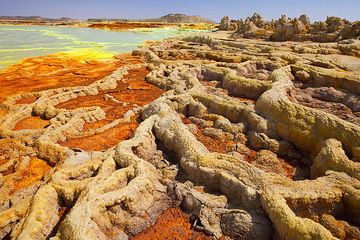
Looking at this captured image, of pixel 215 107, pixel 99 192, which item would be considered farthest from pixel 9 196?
pixel 215 107

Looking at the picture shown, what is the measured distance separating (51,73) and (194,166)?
1998 cm

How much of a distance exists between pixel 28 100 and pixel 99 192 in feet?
41.9

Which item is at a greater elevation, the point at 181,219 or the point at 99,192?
the point at 99,192

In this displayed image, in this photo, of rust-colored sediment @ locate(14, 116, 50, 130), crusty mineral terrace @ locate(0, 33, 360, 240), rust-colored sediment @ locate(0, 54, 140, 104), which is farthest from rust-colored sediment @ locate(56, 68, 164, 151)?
rust-colored sediment @ locate(0, 54, 140, 104)

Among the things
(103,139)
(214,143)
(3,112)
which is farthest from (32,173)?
(3,112)

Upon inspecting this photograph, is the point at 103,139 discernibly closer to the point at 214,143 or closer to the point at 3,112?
the point at 214,143

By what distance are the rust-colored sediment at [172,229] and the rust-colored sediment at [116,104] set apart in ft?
15.4

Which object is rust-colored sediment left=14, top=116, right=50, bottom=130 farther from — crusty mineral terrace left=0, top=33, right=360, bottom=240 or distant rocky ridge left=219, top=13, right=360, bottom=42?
distant rocky ridge left=219, top=13, right=360, bottom=42

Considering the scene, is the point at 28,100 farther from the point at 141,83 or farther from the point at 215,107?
the point at 215,107

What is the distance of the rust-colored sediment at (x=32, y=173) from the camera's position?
920 cm

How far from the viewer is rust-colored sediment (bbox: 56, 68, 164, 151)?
37.8ft

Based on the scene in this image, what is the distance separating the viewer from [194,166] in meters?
7.98

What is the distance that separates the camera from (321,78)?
15.0 m

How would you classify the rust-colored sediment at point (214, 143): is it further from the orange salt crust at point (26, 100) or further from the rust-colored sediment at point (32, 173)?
the orange salt crust at point (26, 100)
